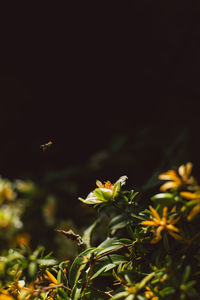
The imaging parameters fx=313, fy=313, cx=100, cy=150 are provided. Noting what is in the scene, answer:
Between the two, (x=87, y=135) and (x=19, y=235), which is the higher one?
(x=87, y=135)

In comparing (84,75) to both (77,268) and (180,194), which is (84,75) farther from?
(180,194)

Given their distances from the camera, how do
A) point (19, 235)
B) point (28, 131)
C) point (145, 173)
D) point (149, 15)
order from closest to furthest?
1. point (19, 235)
2. point (145, 173)
3. point (149, 15)
4. point (28, 131)

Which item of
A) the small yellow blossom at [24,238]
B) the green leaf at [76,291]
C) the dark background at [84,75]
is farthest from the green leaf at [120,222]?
the dark background at [84,75]

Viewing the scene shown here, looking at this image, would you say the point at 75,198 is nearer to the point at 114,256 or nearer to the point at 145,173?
the point at 145,173

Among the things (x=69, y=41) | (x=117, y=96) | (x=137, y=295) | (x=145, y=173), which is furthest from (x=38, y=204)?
(x=137, y=295)

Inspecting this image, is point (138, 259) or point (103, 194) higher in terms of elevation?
point (103, 194)

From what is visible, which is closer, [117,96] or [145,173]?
[145,173]

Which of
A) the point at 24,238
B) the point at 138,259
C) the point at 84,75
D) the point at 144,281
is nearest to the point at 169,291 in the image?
the point at 144,281

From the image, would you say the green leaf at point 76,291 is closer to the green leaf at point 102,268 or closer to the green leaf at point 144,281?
the green leaf at point 102,268

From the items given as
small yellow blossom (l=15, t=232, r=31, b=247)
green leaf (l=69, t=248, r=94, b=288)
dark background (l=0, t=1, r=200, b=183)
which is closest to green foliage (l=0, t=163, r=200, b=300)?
green leaf (l=69, t=248, r=94, b=288)
